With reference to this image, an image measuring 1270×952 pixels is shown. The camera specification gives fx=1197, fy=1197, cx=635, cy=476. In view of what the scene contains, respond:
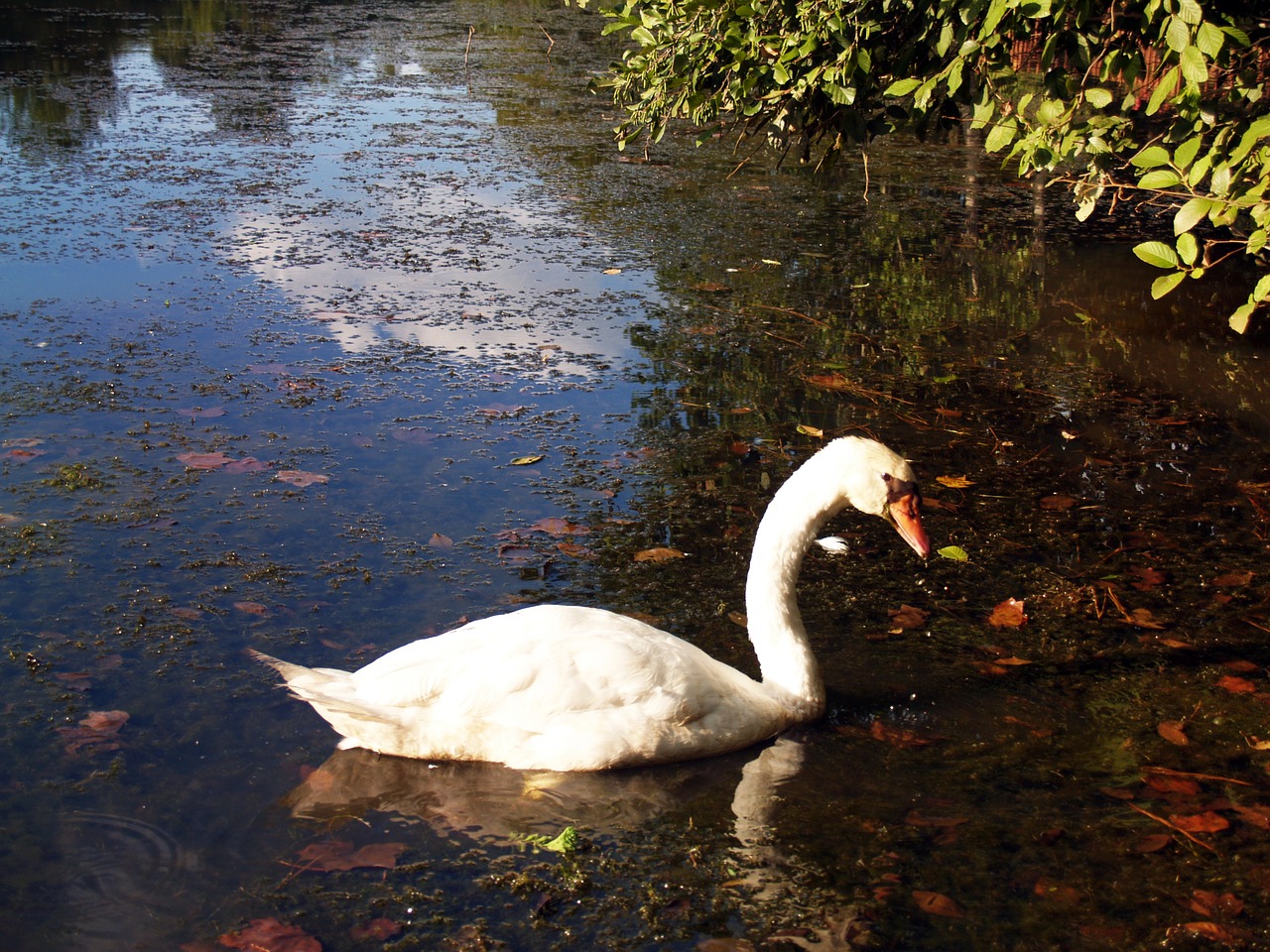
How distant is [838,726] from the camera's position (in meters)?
3.74

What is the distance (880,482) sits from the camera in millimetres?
3834

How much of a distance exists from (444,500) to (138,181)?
645cm

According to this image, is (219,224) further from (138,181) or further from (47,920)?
(47,920)

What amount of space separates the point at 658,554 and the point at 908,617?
38.7 inches

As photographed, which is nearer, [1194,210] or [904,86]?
[1194,210]

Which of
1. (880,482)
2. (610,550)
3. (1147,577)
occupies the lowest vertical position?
(610,550)

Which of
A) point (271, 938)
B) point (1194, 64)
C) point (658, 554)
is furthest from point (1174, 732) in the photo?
point (271, 938)

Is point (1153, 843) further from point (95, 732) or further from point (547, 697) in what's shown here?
point (95, 732)

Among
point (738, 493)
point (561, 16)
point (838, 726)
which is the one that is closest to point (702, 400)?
point (738, 493)

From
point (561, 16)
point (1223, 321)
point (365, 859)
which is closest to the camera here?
point (365, 859)

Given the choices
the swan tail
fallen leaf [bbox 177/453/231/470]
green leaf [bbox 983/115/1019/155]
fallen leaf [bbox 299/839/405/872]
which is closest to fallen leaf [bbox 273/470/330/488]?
fallen leaf [bbox 177/453/231/470]

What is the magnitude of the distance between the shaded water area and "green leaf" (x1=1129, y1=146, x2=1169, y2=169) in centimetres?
154

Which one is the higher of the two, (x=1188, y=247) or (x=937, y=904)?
(x=1188, y=247)

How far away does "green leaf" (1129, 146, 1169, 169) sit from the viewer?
13.1 feet
